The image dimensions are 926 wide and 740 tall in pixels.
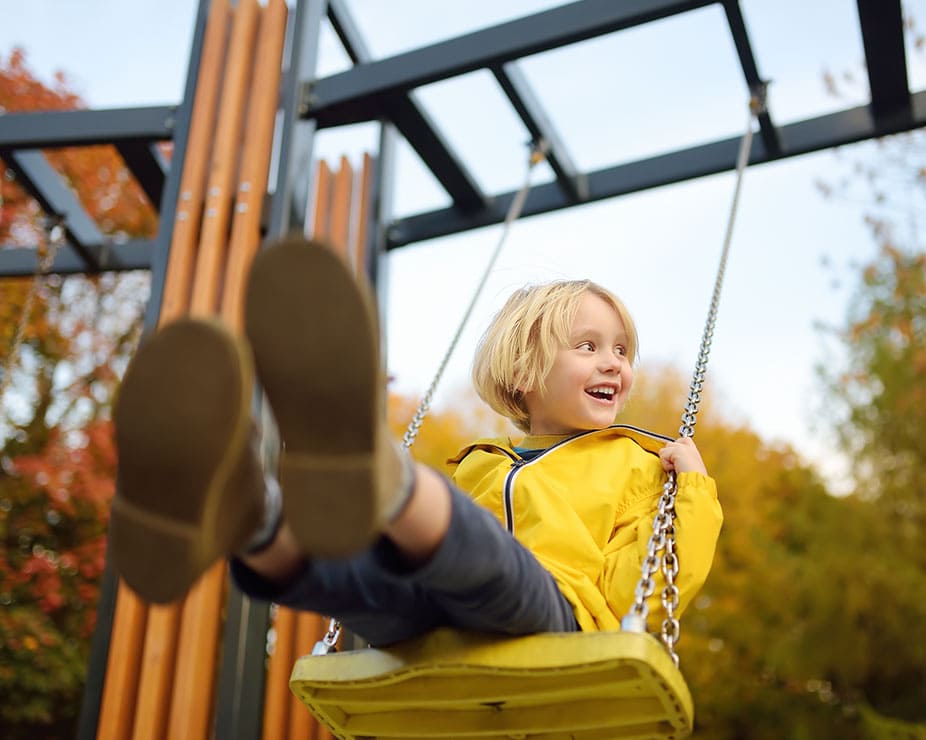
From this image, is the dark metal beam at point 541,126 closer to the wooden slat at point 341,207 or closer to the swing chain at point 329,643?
the wooden slat at point 341,207

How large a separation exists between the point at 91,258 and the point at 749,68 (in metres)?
2.73

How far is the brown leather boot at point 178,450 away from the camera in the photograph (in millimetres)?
1054

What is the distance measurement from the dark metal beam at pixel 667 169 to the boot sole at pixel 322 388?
8.45 ft

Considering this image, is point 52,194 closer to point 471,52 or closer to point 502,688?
point 471,52

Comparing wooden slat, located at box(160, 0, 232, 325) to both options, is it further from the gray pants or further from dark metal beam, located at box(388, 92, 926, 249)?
the gray pants

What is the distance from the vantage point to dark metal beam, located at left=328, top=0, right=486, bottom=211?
11.3ft

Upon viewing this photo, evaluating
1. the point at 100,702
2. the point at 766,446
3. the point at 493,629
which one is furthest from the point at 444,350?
the point at 766,446

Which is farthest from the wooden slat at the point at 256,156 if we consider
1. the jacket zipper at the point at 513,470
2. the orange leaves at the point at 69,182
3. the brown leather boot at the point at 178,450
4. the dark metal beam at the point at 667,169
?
the orange leaves at the point at 69,182

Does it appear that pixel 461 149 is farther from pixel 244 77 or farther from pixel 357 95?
pixel 244 77

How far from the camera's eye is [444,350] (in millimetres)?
2447

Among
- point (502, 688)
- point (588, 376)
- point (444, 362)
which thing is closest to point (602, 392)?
point (588, 376)

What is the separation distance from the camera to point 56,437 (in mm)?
7922

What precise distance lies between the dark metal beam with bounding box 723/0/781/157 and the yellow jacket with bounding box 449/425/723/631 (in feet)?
5.47

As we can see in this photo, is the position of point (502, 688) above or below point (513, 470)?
below
